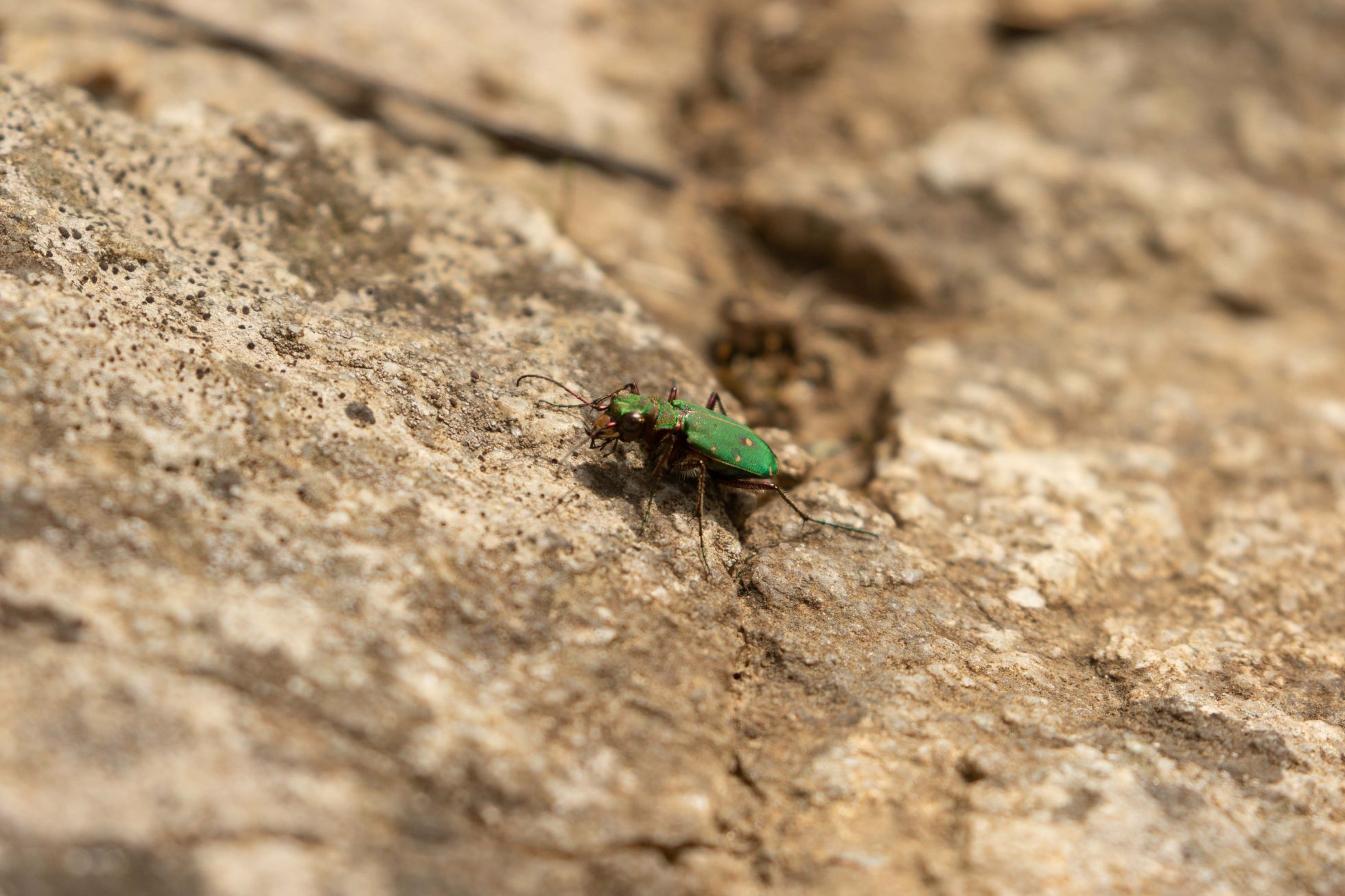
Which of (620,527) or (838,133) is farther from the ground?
(838,133)

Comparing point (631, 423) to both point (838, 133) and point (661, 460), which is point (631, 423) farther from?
point (838, 133)

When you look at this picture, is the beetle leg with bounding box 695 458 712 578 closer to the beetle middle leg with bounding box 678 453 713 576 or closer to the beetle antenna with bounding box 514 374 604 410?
the beetle middle leg with bounding box 678 453 713 576

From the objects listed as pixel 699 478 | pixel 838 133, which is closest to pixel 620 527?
pixel 699 478

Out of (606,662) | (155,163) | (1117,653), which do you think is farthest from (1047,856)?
(155,163)

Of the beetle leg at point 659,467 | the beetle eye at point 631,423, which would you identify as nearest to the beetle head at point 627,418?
the beetle eye at point 631,423

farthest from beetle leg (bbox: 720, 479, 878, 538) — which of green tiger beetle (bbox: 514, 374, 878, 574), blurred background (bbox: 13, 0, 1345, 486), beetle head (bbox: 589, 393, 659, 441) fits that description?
blurred background (bbox: 13, 0, 1345, 486)

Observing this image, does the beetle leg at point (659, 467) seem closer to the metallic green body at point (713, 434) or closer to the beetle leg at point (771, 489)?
the metallic green body at point (713, 434)
